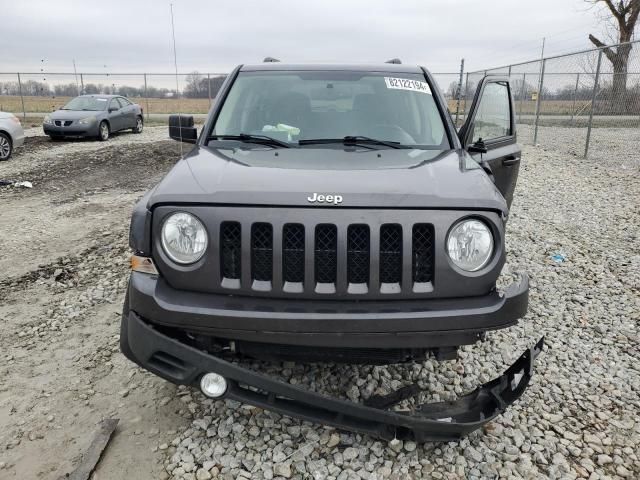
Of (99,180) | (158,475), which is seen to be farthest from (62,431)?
(99,180)

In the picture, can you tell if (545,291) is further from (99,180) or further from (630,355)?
(99,180)

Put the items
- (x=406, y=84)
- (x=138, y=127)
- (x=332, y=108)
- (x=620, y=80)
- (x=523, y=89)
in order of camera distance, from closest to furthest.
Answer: (x=332, y=108) < (x=406, y=84) < (x=620, y=80) < (x=523, y=89) < (x=138, y=127)

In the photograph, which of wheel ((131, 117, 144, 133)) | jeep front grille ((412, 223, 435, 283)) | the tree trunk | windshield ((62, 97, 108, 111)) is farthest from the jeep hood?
wheel ((131, 117, 144, 133))

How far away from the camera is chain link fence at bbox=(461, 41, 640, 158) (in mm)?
10773

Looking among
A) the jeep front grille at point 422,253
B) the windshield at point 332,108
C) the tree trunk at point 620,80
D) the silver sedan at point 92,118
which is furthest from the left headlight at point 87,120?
the jeep front grille at point 422,253

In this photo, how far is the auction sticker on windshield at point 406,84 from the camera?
377 centimetres

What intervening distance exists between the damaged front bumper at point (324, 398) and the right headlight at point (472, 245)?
21.0 inches

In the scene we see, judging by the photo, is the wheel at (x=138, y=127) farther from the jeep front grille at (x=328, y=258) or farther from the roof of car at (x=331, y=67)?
the jeep front grille at (x=328, y=258)

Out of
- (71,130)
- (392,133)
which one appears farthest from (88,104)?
(392,133)

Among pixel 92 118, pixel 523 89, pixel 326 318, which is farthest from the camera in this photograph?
pixel 523 89

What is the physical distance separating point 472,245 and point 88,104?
55.8 feet

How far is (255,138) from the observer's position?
335cm

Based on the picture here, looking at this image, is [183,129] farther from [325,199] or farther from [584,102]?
[584,102]

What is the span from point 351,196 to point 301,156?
0.79 m
